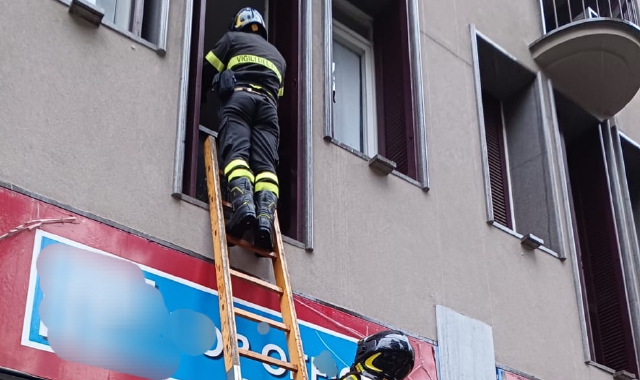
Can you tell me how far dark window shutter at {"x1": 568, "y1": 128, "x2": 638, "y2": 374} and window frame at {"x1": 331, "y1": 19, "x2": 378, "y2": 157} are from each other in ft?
10.4

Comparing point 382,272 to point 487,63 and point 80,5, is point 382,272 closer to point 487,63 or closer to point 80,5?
point 80,5

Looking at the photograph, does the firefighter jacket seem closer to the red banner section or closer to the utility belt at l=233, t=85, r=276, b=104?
the utility belt at l=233, t=85, r=276, b=104

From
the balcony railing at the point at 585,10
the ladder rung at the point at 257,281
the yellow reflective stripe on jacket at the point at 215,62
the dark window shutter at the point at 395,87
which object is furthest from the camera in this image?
the balcony railing at the point at 585,10

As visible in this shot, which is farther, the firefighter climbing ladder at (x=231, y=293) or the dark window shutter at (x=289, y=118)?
the dark window shutter at (x=289, y=118)

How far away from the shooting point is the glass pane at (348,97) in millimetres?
9398

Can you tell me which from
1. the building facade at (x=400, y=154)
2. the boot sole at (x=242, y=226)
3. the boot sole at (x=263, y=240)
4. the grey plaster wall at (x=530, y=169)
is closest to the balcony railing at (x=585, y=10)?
the building facade at (x=400, y=154)

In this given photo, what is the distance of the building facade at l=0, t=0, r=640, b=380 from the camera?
638cm

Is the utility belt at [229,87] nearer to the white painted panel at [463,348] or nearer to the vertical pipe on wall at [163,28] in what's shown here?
the vertical pipe on wall at [163,28]

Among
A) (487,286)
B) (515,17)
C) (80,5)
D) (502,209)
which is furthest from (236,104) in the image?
(515,17)

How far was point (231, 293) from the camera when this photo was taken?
6.21 metres

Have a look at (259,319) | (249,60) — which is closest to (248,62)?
(249,60)

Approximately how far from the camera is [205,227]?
22.3ft

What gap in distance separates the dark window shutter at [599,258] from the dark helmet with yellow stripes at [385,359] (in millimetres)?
5196

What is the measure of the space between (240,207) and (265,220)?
23 cm
